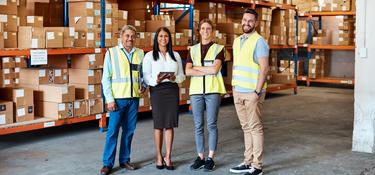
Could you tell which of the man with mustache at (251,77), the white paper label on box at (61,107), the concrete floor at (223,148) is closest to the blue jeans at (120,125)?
the concrete floor at (223,148)

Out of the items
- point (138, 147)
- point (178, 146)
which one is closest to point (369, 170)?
point (178, 146)

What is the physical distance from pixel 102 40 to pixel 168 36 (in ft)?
9.62

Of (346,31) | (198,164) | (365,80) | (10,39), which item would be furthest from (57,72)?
(346,31)

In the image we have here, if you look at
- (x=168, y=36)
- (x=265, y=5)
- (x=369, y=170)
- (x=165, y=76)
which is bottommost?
(x=369, y=170)

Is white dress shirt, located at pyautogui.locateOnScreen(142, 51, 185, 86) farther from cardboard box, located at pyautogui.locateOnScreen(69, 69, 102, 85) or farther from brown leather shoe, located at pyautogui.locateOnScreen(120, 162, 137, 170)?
cardboard box, located at pyautogui.locateOnScreen(69, 69, 102, 85)

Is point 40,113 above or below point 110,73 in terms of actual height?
below

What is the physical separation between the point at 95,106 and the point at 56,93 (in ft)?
2.59

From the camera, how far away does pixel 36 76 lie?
7.93 m

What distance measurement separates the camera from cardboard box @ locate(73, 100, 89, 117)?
7996 mm

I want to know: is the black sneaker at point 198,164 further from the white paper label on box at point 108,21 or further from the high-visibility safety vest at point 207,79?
the white paper label on box at point 108,21

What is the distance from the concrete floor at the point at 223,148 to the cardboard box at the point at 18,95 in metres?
0.62

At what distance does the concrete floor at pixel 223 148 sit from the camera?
19.8 feet

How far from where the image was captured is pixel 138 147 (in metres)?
7.19

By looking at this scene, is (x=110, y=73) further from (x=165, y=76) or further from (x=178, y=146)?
(x=178, y=146)
